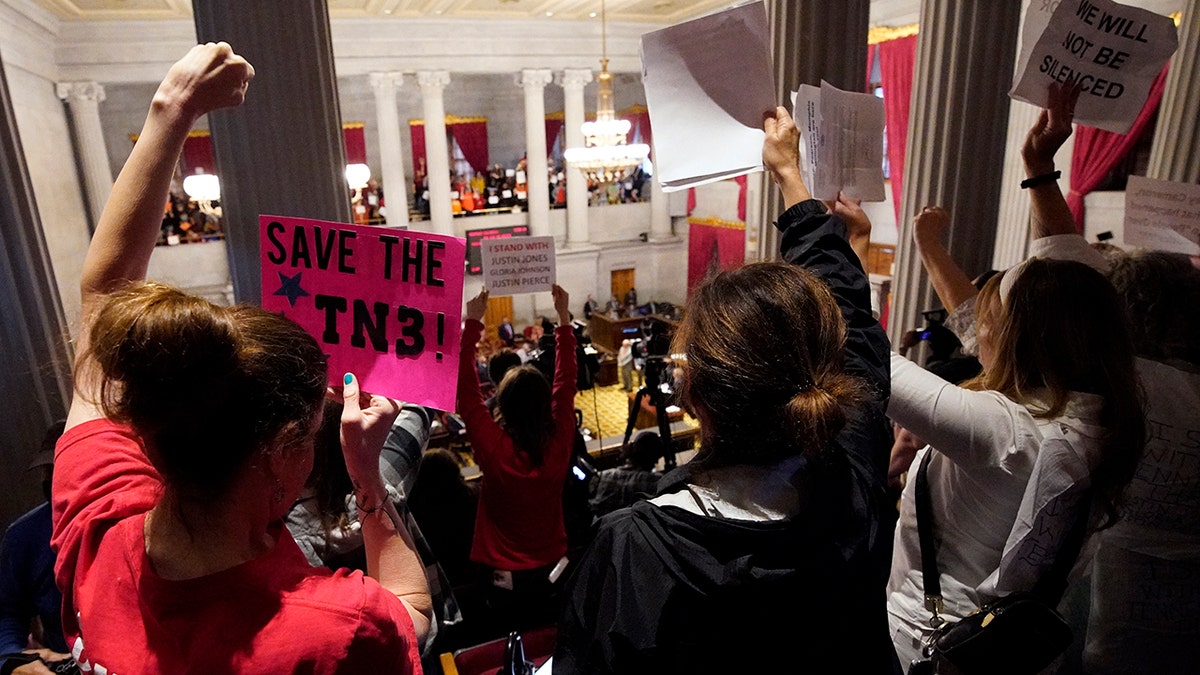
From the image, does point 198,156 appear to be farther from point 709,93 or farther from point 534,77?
point 709,93

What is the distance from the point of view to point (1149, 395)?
1765mm

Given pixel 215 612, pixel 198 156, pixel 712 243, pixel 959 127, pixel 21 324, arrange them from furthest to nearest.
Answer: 1. pixel 712 243
2. pixel 198 156
3. pixel 959 127
4. pixel 21 324
5. pixel 215 612

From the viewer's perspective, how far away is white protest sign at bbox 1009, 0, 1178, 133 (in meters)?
2.09

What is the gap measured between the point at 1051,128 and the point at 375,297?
2261mm

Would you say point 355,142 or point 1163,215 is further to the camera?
point 355,142

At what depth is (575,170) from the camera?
47.3ft

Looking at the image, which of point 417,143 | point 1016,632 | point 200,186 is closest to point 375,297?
point 1016,632

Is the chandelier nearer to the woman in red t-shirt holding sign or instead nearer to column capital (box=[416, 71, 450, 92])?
column capital (box=[416, 71, 450, 92])

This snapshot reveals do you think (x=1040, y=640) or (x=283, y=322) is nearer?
(x=283, y=322)

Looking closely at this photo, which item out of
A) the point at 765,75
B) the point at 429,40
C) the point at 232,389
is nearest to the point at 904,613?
the point at 765,75

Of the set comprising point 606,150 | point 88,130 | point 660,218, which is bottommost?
point 660,218

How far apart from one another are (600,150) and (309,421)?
9.78 metres

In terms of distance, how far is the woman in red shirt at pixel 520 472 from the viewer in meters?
2.50

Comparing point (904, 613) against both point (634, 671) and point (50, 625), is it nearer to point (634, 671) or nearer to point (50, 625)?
point (634, 671)
